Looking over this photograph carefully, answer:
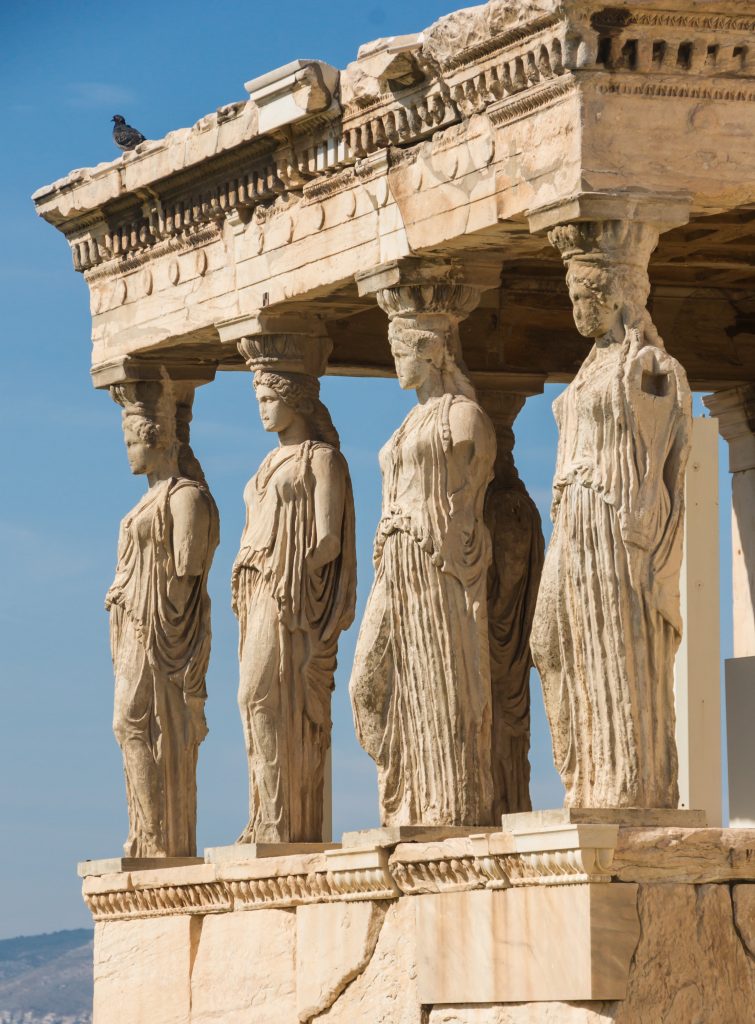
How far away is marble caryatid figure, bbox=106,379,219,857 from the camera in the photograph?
67.9ft

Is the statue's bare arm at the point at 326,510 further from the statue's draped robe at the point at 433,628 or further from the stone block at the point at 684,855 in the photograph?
the stone block at the point at 684,855

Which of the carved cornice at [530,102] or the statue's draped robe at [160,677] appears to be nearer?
the carved cornice at [530,102]

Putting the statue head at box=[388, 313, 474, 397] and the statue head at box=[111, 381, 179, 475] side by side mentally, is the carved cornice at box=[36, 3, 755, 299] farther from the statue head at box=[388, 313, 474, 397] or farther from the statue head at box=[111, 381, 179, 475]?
the statue head at box=[388, 313, 474, 397]

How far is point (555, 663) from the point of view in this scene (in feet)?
55.3

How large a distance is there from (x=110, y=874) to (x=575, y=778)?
A: 4.60 m

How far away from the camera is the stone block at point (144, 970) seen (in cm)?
1991

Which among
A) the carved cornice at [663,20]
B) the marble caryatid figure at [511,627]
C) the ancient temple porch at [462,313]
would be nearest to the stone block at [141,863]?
the ancient temple porch at [462,313]

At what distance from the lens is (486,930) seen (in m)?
16.8

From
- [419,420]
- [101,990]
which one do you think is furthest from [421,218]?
[101,990]

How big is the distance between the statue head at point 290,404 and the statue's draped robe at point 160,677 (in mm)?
1428

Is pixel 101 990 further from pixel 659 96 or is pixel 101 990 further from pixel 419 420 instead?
pixel 659 96

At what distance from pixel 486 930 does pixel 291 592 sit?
3.04m

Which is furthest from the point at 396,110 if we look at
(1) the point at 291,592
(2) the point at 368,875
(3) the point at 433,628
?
(2) the point at 368,875

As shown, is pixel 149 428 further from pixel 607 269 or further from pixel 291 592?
pixel 607 269
